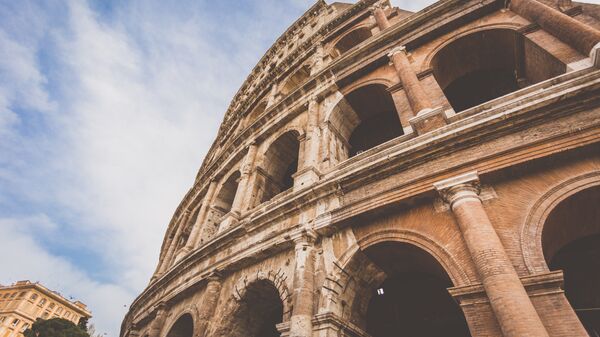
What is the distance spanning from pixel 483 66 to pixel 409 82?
273 cm

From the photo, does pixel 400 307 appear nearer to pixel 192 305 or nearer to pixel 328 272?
pixel 328 272

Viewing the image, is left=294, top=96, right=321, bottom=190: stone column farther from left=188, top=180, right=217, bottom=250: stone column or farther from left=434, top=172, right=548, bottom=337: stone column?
left=188, top=180, right=217, bottom=250: stone column

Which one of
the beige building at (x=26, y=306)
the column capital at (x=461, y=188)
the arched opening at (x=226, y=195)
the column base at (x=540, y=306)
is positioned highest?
the beige building at (x=26, y=306)

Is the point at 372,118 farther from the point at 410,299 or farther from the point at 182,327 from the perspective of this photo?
the point at 182,327

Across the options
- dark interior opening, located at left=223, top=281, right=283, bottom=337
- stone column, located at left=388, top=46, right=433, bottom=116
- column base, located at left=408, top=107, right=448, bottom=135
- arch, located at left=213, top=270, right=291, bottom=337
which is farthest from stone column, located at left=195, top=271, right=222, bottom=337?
stone column, located at left=388, top=46, right=433, bottom=116

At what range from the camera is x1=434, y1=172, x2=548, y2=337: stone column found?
9.73ft

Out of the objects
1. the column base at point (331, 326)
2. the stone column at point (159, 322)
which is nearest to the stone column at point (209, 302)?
the stone column at point (159, 322)

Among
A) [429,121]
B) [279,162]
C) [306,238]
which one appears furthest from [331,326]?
[279,162]

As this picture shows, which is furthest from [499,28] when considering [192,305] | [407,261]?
[192,305]

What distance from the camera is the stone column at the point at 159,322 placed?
26.7ft

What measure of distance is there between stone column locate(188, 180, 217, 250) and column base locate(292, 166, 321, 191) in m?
5.02

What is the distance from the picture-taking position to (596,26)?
5852 millimetres

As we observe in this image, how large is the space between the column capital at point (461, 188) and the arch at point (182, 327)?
22.3 feet

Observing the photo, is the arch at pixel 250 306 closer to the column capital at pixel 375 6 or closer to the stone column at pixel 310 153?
the stone column at pixel 310 153
